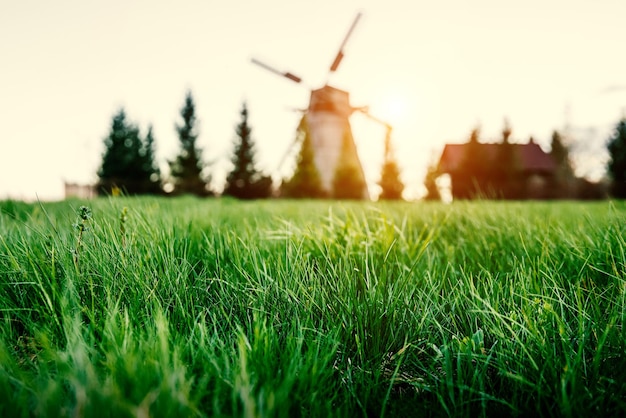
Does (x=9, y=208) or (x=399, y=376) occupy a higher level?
(x=9, y=208)

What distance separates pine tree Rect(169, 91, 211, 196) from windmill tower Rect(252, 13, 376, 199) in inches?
544

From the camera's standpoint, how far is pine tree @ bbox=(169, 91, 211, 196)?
33844mm

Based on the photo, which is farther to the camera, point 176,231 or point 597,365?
point 176,231

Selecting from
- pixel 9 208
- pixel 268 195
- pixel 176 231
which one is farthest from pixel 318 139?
pixel 176 231

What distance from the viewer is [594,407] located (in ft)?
3.68

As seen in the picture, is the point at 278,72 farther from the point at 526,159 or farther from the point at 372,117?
the point at 526,159

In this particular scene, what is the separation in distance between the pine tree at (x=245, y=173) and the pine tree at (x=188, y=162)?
262 cm

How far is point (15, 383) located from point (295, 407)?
66 cm

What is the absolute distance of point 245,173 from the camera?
36312 mm

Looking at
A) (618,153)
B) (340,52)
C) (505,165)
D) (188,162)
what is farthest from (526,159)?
(188,162)

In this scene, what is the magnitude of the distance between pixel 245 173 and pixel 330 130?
14.8 m

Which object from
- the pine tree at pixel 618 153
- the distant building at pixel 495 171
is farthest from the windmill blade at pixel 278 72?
the pine tree at pixel 618 153

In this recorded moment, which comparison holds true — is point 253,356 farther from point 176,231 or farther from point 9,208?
point 9,208

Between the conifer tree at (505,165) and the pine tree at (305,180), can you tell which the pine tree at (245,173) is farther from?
the conifer tree at (505,165)
